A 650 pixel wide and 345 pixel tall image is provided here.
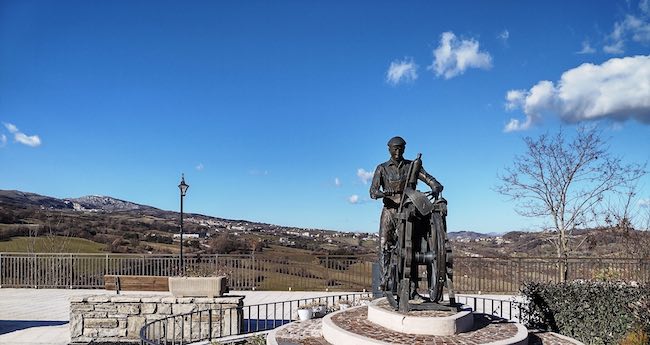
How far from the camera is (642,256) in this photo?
1659 centimetres

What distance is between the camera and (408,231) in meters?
7.15

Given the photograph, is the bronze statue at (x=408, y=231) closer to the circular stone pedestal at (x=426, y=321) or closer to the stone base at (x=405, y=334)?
the circular stone pedestal at (x=426, y=321)

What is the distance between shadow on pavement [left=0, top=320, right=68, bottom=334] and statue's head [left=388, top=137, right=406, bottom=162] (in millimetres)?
9071

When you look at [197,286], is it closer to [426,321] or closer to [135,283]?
[135,283]

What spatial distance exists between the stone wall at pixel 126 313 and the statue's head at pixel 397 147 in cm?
453

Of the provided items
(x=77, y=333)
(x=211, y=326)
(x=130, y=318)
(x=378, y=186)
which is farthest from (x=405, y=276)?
(x=77, y=333)

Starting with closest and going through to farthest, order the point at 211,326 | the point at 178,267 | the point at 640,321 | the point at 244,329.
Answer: the point at 640,321, the point at 211,326, the point at 244,329, the point at 178,267

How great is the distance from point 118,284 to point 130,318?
2286 mm

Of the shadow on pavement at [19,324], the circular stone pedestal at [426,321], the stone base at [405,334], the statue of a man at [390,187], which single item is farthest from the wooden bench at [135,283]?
the circular stone pedestal at [426,321]

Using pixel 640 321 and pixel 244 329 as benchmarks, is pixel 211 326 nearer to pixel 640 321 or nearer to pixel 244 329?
pixel 244 329

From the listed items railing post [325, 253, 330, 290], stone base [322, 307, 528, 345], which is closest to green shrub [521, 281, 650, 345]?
stone base [322, 307, 528, 345]

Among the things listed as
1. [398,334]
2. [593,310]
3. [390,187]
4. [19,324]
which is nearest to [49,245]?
[19,324]

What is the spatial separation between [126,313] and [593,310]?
8542 millimetres

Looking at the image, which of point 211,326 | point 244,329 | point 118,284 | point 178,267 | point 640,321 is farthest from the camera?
point 178,267
